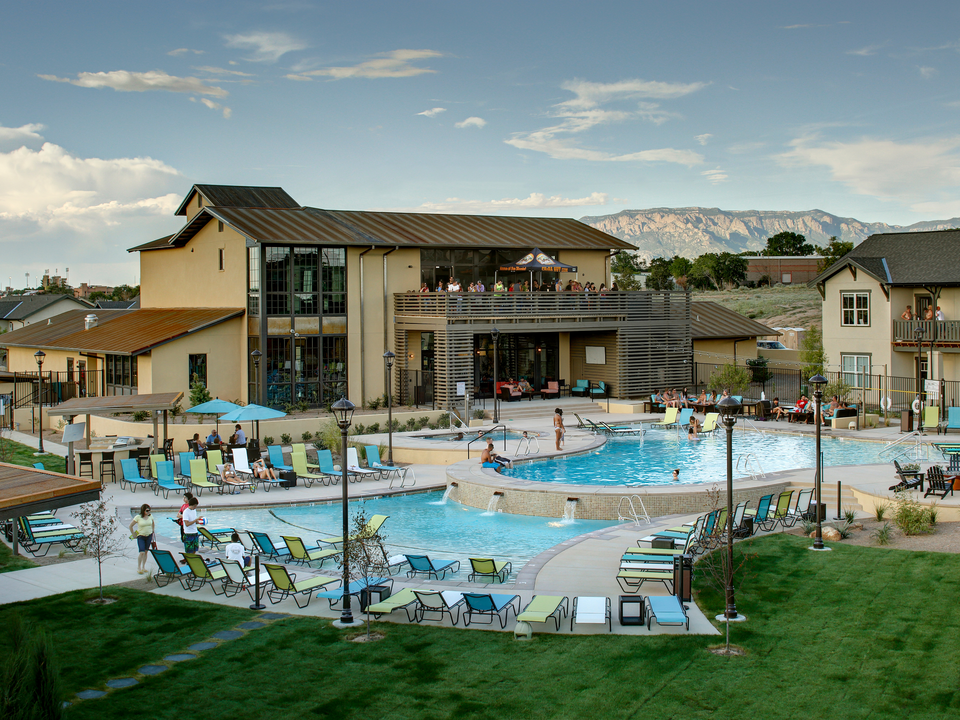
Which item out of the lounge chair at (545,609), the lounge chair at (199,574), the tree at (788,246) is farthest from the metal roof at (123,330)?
the tree at (788,246)

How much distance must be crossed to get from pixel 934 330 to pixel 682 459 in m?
15.7

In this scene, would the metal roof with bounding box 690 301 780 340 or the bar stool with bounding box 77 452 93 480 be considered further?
the metal roof with bounding box 690 301 780 340

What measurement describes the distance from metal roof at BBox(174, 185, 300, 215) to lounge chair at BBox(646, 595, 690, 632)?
29026mm

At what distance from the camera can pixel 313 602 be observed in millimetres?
13070

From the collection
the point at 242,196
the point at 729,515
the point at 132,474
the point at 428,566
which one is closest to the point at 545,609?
the point at 729,515

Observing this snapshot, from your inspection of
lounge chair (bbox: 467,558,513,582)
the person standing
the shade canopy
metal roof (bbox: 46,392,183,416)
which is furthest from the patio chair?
the shade canopy

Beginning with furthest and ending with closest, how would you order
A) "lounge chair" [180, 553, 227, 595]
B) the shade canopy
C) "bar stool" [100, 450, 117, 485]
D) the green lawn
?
the shade canopy
"bar stool" [100, 450, 117, 485]
"lounge chair" [180, 553, 227, 595]
the green lawn

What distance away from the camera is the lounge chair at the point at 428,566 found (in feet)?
46.2

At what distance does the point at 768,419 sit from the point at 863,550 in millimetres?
18057

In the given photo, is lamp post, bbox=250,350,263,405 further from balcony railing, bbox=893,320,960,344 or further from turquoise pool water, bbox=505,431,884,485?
balcony railing, bbox=893,320,960,344

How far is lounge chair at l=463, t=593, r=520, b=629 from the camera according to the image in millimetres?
11664

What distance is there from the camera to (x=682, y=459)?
25250 mm

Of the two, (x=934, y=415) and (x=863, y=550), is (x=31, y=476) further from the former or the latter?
(x=934, y=415)

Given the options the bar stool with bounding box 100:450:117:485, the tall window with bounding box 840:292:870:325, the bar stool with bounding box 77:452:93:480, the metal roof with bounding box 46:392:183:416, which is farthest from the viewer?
the tall window with bounding box 840:292:870:325
